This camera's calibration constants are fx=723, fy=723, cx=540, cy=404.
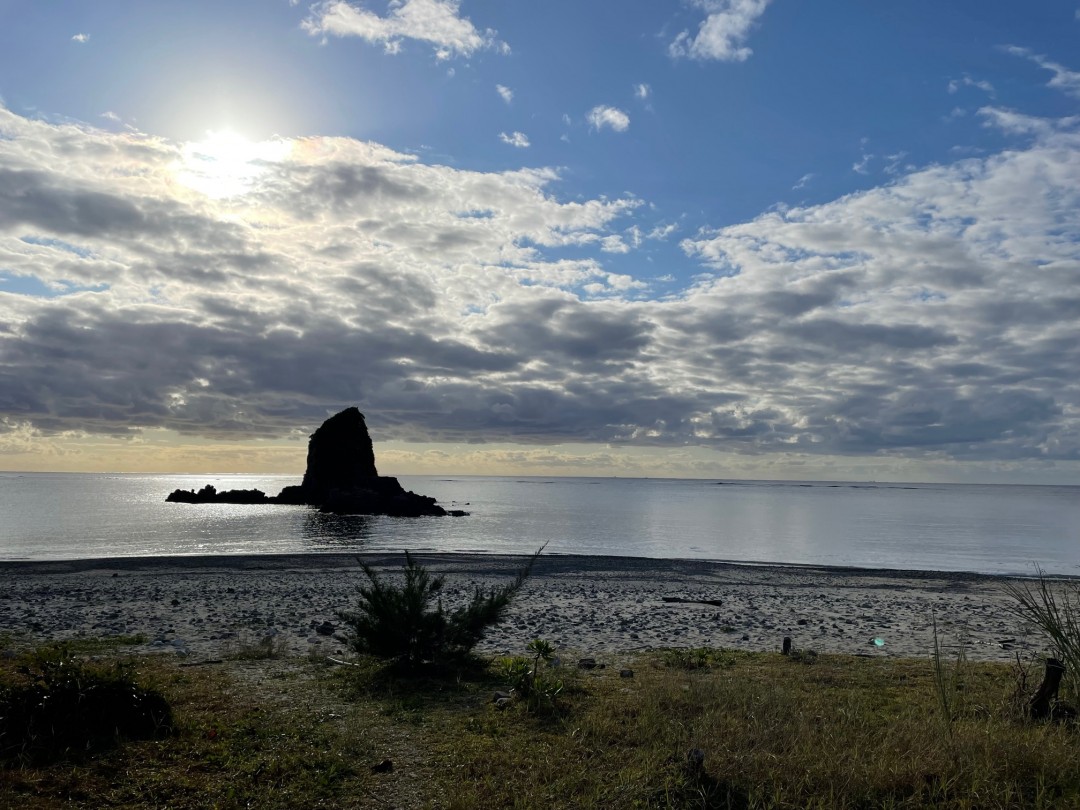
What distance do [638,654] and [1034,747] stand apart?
7509 millimetres

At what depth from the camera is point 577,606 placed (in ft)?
70.3

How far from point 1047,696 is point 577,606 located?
45.4 feet

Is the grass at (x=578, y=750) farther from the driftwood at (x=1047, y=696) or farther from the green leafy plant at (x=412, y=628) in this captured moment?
the green leafy plant at (x=412, y=628)

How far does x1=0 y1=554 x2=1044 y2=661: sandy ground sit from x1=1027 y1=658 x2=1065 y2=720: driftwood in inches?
267

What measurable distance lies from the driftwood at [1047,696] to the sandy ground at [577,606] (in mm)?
6785

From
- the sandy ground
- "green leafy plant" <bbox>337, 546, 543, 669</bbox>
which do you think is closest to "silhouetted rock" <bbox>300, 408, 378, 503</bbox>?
the sandy ground

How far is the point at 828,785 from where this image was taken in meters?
6.82

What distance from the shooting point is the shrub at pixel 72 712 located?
755cm

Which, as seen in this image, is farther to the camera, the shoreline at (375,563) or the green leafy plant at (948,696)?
the shoreline at (375,563)

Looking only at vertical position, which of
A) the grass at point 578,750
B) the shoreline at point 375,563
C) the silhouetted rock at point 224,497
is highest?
the silhouetted rock at point 224,497

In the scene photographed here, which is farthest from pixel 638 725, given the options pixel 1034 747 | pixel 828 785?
pixel 1034 747

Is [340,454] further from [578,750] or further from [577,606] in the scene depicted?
[578,750]

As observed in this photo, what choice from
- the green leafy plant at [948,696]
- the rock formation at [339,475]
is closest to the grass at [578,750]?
the green leafy plant at [948,696]

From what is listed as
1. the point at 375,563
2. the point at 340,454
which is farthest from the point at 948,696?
the point at 340,454
